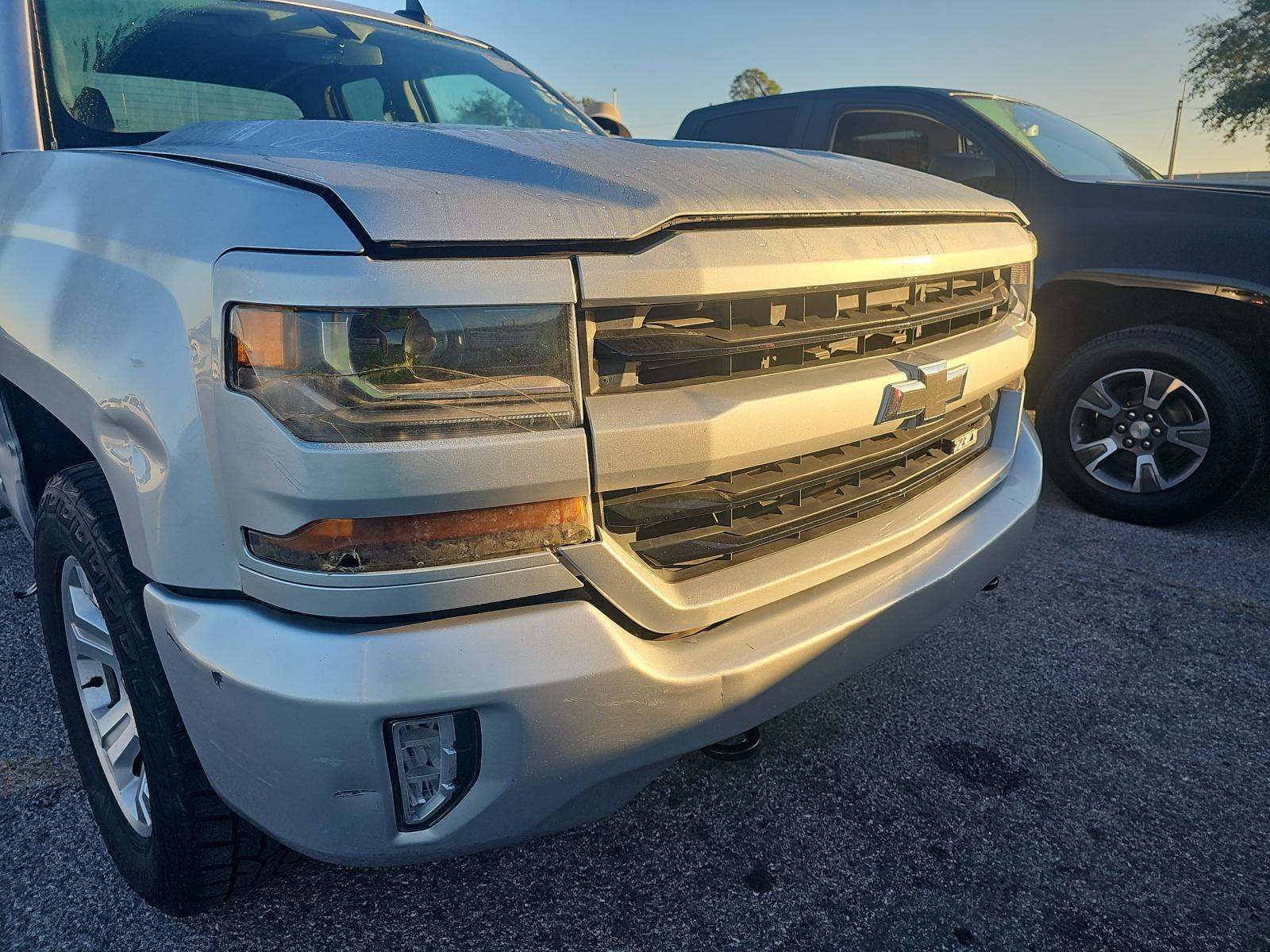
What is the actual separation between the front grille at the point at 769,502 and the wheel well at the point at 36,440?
140 centimetres

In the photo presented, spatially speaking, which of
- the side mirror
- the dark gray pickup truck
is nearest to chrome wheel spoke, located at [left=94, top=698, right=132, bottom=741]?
the side mirror

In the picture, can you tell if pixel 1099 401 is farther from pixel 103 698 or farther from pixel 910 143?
pixel 103 698

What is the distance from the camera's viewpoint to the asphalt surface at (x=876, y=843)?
1667mm

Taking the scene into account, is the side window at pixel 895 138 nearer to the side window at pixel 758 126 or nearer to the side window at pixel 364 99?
the side window at pixel 758 126

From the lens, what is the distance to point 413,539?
1237 mm

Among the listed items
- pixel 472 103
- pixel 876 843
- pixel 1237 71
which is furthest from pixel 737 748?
pixel 1237 71

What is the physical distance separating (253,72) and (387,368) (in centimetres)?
186

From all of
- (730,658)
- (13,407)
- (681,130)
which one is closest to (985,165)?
(681,130)

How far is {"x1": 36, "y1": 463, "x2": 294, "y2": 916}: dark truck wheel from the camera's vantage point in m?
1.45

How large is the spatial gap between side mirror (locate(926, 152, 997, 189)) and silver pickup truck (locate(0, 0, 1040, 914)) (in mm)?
2028

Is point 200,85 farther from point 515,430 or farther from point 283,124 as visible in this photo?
point 515,430

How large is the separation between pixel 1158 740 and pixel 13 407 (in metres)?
2.93

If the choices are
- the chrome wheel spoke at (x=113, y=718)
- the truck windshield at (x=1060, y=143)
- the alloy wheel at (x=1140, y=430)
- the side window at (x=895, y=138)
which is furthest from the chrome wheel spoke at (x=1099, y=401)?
the chrome wheel spoke at (x=113, y=718)

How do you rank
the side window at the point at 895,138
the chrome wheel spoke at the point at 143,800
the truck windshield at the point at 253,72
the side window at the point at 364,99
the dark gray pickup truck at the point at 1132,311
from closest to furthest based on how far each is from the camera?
1. the chrome wheel spoke at the point at 143,800
2. the truck windshield at the point at 253,72
3. the side window at the point at 364,99
4. the dark gray pickup truck at the point at 1132,311
5. the side window at the point at 895,138
